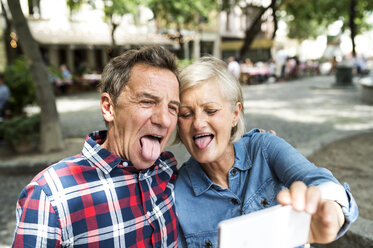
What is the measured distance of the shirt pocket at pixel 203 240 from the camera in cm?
192

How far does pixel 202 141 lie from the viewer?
194 cm

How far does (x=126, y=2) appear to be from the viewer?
52.4 ft

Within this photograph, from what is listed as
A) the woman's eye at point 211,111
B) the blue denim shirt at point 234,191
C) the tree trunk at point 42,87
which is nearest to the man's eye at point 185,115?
the woman's eye at point 211,111

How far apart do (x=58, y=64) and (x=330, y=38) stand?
38.8 meters

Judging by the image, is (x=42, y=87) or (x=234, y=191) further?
(x=42, y=87)

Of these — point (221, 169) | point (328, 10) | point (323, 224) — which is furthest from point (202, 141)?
point (328, 10)

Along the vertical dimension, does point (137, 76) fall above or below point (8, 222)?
above

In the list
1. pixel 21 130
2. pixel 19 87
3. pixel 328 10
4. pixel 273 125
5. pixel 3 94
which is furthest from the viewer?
pixel 328 10

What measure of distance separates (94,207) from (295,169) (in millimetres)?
934

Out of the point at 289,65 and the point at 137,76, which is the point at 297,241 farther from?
the point at 289,65

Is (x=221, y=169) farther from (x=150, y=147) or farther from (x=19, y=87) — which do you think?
(x=19, y=87)

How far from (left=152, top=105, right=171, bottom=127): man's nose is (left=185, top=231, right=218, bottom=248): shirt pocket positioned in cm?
65

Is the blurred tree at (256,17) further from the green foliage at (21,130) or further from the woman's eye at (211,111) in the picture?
the woman's eye at (211,111)

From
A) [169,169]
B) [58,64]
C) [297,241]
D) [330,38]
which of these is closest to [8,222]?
[169,169]
